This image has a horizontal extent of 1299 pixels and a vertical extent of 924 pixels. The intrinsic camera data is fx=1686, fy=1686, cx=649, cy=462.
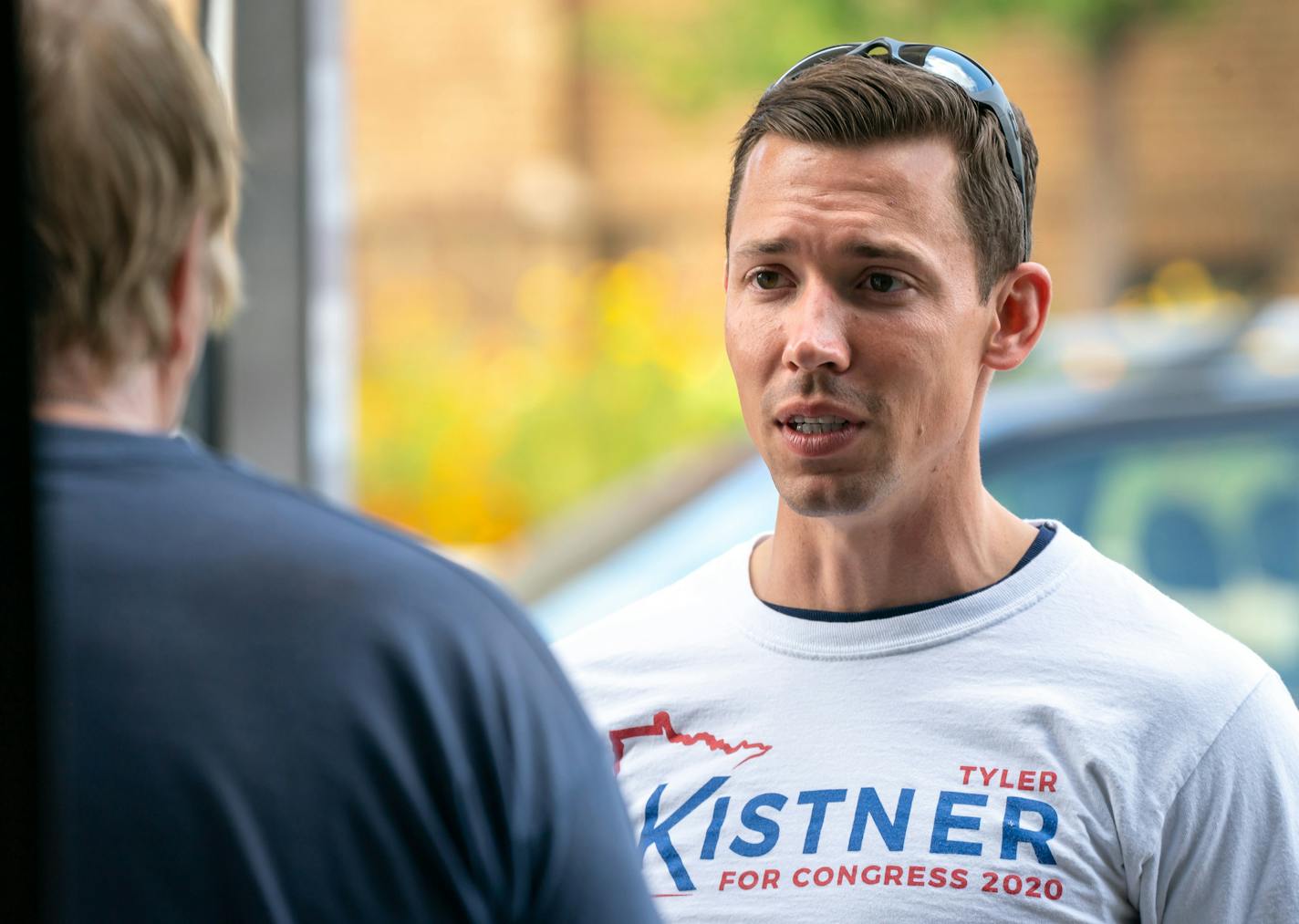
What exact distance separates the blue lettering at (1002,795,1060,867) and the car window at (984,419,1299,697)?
2.27m

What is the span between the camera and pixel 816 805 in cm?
181

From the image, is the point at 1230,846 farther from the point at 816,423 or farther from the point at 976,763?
the point at 816,423

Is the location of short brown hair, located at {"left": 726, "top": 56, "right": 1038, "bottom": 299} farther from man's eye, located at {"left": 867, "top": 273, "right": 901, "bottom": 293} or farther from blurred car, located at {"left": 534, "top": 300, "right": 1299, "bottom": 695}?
blurred car, located at {"left": 534, "top": 300, "right": 1299, "bottom": 695}

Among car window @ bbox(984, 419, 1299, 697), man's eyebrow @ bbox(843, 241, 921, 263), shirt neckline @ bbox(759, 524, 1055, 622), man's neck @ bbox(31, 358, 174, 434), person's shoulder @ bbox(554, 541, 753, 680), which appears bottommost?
car window @ bbox(984, 419, 1299, 697)

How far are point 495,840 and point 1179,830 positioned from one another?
0.82m

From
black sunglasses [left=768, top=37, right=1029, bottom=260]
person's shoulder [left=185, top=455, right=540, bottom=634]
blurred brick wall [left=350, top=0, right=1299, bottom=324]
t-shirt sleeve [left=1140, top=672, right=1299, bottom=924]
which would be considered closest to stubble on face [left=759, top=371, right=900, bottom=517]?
black sunglasses [left=768, top=37, right=1029, bottom=260]

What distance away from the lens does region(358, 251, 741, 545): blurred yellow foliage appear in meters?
9.70

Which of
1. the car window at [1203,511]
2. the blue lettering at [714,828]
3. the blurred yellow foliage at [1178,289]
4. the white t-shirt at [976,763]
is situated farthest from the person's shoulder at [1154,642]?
the blurred yellow foliage at [1178,289]

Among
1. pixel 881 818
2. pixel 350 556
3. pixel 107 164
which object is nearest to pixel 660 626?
pixel 881 818

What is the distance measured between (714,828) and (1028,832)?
1.11ft

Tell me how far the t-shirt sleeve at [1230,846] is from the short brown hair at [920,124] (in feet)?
1.95

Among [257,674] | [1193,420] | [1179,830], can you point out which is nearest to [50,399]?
[257,674]

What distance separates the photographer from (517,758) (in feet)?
3.98

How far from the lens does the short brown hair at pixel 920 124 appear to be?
1.88 meters
